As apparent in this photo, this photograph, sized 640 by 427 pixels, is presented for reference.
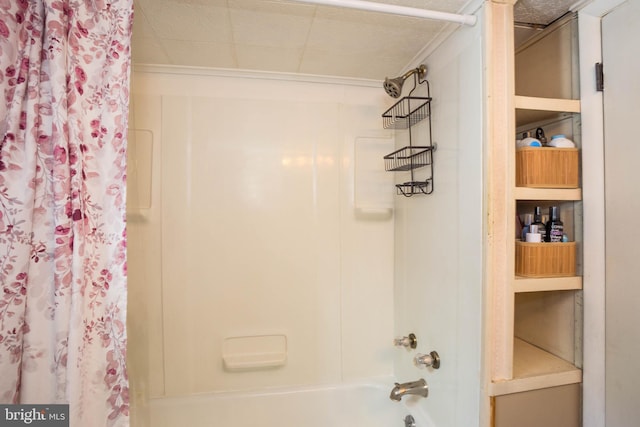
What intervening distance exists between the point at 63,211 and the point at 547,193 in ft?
4.88

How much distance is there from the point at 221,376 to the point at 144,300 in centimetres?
58

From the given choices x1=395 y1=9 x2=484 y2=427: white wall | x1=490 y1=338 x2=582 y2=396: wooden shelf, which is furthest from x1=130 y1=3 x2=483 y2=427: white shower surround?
x1=490 y1=338 x2=582 y2=396: wooden shelf

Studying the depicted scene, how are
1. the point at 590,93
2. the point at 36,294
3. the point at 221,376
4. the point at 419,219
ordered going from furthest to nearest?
the point at 221,376 < the point at 419,219 < the point at 590,93 < the point at 36,294

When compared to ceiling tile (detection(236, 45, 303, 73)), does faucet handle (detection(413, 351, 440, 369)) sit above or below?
below

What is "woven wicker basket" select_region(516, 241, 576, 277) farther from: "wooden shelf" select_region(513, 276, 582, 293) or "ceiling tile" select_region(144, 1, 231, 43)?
Answer: "ceiling tile" select_region(144, 1, 231, 43)

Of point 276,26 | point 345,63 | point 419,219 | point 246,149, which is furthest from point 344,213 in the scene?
point 276,26

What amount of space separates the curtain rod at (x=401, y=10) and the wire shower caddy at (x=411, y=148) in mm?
340

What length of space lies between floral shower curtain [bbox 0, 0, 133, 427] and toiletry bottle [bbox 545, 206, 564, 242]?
1.42m

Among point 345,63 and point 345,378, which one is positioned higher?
point 345,63

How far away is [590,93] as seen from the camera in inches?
37.5

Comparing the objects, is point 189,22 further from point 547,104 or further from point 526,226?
point 526,226

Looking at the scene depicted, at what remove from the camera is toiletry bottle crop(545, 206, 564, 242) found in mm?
986

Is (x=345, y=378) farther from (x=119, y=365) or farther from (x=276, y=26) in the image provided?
(x=276, y=26)

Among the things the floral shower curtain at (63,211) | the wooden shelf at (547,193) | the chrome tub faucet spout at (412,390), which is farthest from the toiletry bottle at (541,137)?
the floral shower curtain at (63,211)
